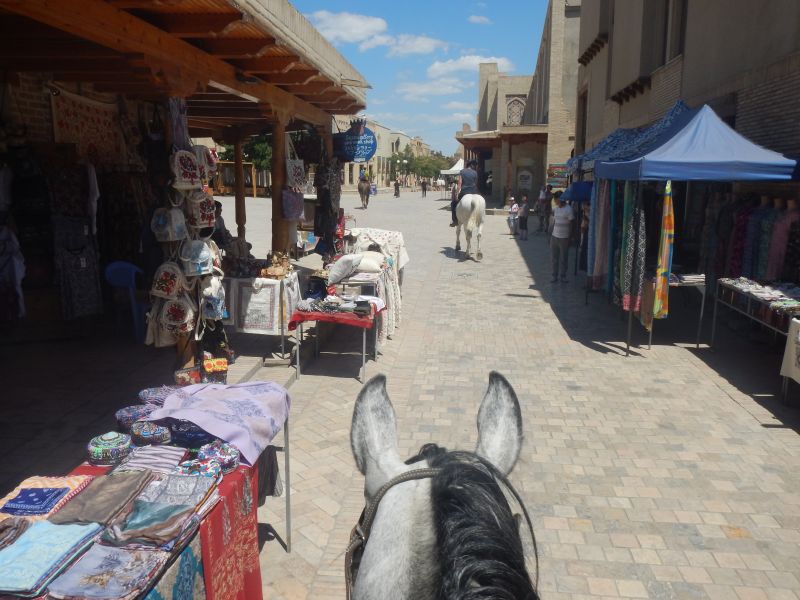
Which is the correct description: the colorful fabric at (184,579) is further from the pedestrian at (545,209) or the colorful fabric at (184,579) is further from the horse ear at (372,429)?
the pedestrian at (545,209)

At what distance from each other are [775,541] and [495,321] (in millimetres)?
5666

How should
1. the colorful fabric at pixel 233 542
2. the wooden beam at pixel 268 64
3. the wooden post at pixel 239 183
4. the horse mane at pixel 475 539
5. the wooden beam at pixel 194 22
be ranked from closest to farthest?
the horse mane at pixel 475 539
the colorful fabric at pixel 233 542
the wooden beam at pixel 194 22
the wooden beam at pixel 268 64
the wooden post at pixel 239 183

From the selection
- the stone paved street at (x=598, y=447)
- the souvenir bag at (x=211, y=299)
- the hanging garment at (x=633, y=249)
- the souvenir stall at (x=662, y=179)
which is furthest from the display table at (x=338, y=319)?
the hanging garment at (x=633, y=249)

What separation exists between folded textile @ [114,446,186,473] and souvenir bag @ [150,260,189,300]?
2.58 meters

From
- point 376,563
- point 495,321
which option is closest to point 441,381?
point 495,321

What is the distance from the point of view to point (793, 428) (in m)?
5.37

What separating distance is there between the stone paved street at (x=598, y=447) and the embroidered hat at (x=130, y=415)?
3.94ft

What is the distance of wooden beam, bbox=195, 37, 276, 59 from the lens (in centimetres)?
520

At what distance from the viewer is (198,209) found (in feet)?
16.6

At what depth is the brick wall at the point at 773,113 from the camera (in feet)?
24.4

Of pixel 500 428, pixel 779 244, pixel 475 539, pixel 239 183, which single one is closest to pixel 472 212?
pixel 239 183

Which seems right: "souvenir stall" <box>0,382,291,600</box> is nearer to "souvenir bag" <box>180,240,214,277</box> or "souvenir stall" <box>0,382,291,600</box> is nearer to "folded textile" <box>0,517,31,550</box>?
"folded textile" <box>0,517,31,550</box>

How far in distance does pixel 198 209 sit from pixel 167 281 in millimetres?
658

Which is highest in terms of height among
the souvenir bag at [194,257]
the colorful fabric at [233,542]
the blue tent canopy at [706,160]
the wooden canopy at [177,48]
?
the wooden canopy at [177,48]
